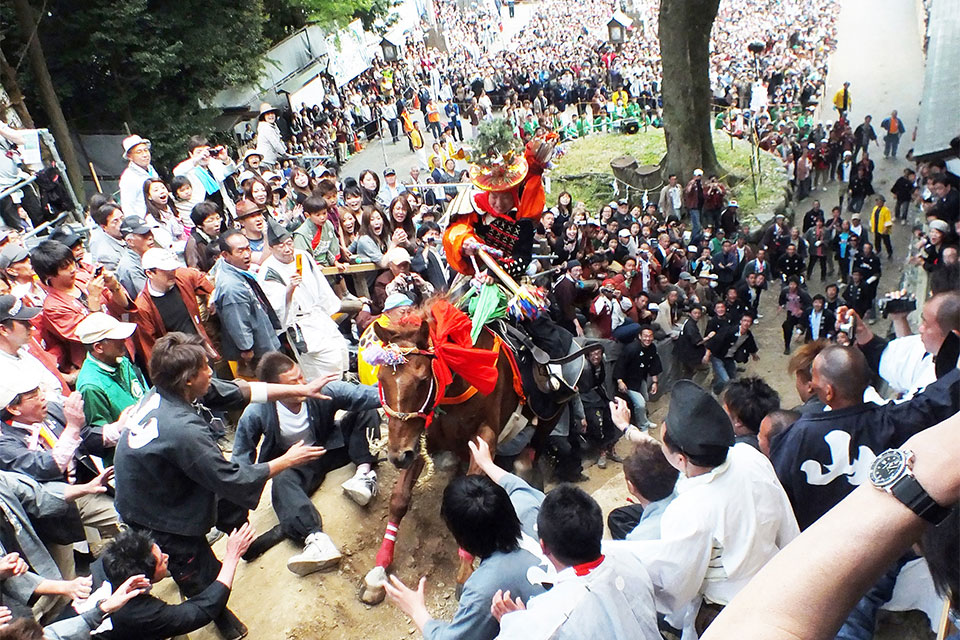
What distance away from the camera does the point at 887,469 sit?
1546 millimetres

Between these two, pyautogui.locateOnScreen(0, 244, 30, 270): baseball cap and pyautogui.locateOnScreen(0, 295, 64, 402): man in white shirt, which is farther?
pyautogui.locateOnScreen(0, 244, 30, 270): baseball cap

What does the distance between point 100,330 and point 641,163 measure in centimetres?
2002

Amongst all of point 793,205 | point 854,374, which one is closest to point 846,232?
point 793,205

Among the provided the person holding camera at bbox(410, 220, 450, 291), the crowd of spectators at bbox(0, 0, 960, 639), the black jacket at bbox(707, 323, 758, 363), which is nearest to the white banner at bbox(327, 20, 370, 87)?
the crowd of spectators at bbox(0, 0, 960, 639)

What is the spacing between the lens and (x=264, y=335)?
22.4ft

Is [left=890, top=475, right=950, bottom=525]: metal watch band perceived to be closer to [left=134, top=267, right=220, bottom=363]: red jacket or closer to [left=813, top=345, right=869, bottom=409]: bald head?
[left=813, top=345, right=869, bottom=409]: bald head

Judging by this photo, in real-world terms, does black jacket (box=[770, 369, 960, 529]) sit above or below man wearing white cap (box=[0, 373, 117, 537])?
below

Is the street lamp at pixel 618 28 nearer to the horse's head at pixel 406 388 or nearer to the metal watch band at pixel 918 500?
the horse's head at pixel 406 388

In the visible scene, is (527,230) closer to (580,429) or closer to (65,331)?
(580,429)

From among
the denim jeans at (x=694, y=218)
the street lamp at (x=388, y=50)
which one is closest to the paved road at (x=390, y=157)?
the street lamp at (x=388, y=50)

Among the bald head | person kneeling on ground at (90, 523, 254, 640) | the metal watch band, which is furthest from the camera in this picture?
the bald head

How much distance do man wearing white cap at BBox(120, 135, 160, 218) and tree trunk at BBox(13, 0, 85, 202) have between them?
964 cm

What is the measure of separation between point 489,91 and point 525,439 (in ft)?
91.3

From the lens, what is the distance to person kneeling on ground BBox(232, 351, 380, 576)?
5.27 metres
